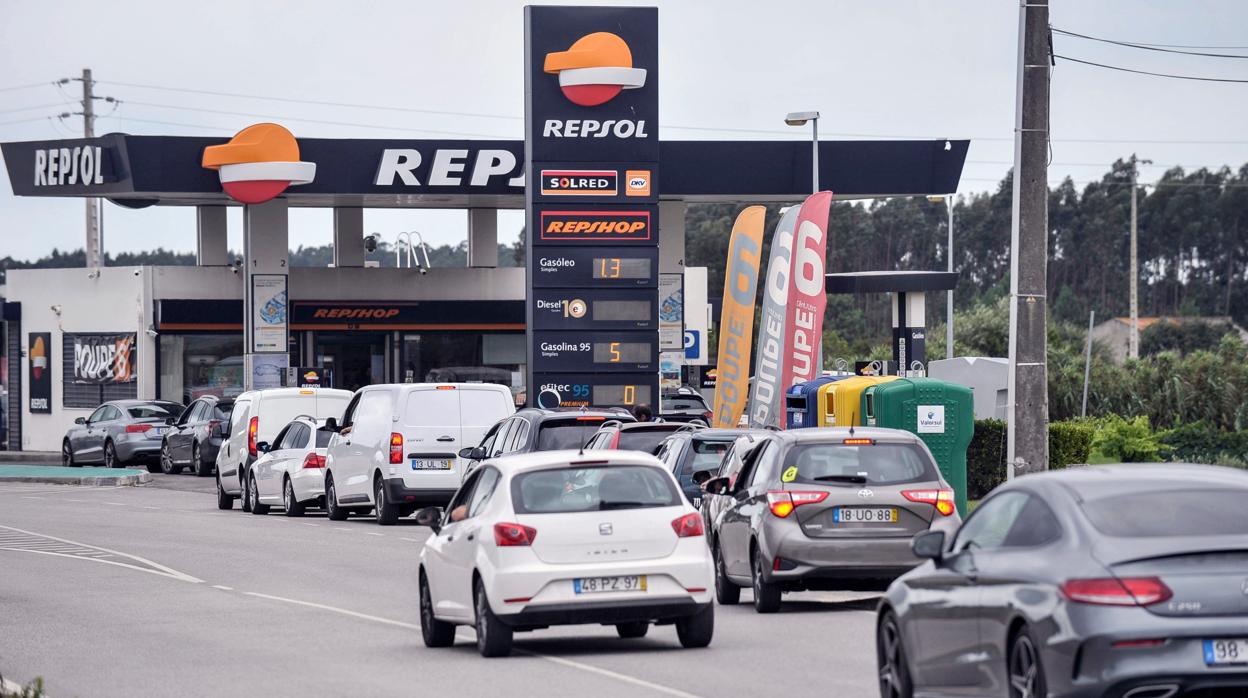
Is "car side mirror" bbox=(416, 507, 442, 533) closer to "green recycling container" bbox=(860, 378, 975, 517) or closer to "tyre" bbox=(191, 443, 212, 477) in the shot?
"green recycling container" bbox=(860, 378, 975, 517)

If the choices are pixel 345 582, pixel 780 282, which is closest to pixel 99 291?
pixel 780 282

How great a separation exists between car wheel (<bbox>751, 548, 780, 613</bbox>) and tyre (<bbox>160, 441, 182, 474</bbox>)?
29.2m

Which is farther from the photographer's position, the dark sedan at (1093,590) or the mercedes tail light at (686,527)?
the mercedes tail light at (686,527)

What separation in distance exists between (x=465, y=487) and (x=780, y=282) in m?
18.9

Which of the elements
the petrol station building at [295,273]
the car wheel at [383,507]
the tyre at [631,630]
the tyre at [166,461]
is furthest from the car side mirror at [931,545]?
the tyre at [166,461]

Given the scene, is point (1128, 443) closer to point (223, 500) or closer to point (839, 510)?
point (223, 500)

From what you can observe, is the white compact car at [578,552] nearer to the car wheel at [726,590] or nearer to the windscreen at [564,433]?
the car wheel at [726,590]

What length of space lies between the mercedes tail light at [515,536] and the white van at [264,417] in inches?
804

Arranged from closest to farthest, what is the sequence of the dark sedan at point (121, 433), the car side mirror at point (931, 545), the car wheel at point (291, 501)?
the car side mirror at point (931, 545) → the car wheel at point (291, 501) → the dark sedan at point (121, 433)

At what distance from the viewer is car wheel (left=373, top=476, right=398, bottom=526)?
27656 mm

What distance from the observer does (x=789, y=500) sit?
15.7 m

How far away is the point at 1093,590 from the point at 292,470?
23.9m

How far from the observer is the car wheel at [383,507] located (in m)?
27.7

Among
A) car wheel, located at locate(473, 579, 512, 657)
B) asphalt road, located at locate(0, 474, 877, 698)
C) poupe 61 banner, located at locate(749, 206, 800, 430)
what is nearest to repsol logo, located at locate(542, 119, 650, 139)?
poupe 61 banner, located at locate(749, 206, 800, 430)
